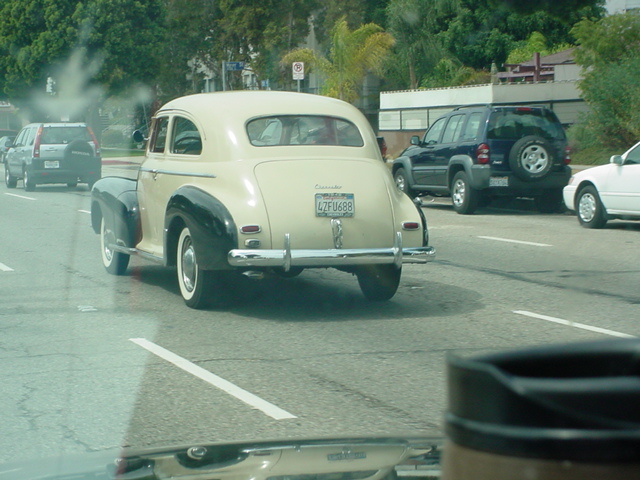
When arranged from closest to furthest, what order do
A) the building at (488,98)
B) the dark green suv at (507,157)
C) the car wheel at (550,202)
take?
the dark green suv at (507,157), the car wheel at (550,202), the building at (488,98)

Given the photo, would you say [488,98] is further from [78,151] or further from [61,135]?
[61,135]

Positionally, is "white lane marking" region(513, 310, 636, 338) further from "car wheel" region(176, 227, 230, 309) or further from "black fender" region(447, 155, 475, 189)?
"black fender" region(447, 155, 475, 189)

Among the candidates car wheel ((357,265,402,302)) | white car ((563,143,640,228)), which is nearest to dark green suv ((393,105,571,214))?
white car ((563,143,640,228))

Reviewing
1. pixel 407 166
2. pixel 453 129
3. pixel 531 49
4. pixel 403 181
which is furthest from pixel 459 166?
pixel 531 49

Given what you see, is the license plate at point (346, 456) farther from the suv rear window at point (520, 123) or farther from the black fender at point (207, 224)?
the suv rear window at point (520, 123)

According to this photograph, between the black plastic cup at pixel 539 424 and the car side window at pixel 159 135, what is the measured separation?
29.6 ft

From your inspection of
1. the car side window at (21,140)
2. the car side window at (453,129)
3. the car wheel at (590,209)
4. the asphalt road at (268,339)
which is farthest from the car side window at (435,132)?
the car side window at (21,140)

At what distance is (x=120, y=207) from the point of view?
10.2 meters

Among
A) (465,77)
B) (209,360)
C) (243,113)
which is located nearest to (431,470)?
(209,360)

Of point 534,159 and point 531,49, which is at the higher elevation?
point 531,49

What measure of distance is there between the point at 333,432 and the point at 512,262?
718 cm

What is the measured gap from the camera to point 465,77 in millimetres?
46750

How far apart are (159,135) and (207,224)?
2.15 meters

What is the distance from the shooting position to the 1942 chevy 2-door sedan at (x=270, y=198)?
26.4ft
